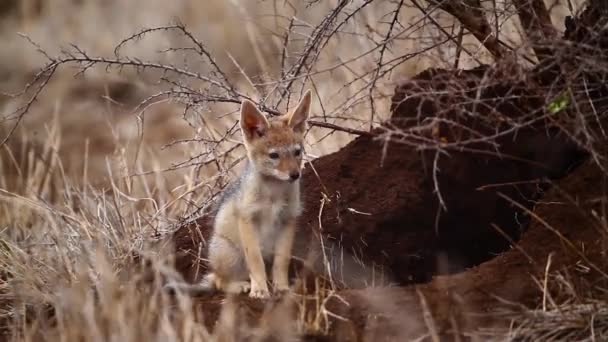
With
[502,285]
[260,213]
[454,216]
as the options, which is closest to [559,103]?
[502,285]

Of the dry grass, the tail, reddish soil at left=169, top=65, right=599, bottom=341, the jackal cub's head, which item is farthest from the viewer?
the jackal cub's head

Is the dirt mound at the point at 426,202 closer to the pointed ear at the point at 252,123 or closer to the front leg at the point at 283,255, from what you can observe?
the front leg at the point at 283,255

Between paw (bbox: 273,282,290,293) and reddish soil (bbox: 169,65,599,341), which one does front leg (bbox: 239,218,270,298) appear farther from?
reddish soil (bbox: 169,65,599,341)

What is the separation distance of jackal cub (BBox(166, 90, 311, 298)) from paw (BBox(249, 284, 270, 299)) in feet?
0.16

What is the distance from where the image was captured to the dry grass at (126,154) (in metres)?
4.24

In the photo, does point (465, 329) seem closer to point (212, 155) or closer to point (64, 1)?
point (212, 155)

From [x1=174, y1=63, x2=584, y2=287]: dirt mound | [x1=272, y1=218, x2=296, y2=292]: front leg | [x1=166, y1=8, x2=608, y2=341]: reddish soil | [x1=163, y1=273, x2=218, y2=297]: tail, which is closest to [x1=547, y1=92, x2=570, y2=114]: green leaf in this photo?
[x1=166, y1=8, x2=608, y2=341]: reddish soil

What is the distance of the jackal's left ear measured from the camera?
18.2 ft

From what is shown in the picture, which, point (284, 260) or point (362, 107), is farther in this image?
point (362, 107)

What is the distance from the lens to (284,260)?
5.32 meters

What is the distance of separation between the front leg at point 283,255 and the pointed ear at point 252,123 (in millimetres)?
590

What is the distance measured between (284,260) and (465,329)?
55.8 inches

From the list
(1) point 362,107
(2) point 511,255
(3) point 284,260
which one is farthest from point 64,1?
(2) point 511,255

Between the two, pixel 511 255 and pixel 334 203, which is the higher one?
pixel 334 203
